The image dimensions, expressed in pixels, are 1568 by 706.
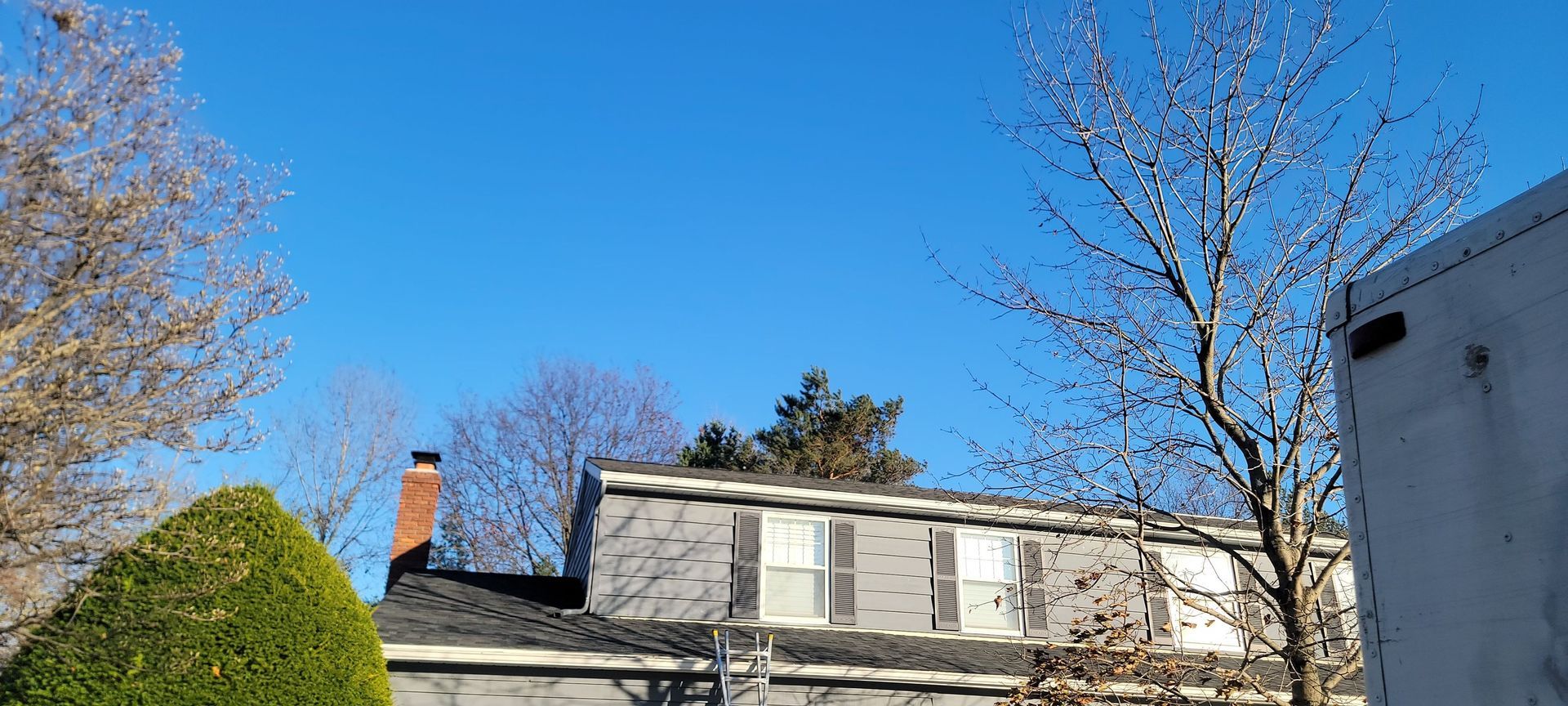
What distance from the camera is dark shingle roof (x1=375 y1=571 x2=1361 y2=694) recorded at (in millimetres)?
10930

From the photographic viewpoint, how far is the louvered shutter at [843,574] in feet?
42.1

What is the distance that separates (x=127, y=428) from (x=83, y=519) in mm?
836

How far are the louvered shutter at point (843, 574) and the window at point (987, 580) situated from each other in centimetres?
148

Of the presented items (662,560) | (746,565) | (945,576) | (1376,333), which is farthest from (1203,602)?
(1376,333)

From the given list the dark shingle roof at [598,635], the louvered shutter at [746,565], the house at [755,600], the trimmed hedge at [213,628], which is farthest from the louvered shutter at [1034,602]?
the trimmed hedge at [213,628]

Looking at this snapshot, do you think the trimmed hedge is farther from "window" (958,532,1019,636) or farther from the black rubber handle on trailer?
the black rubber handle on trailer

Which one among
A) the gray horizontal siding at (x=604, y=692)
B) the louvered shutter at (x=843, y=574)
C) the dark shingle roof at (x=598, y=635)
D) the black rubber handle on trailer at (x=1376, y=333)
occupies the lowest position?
the gray horizontal siding at (x=604, y=692)

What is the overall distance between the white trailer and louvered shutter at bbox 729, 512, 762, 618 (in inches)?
404

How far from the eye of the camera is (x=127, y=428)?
29.4 ft

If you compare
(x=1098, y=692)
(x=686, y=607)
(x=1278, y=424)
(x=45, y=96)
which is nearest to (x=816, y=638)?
(x=686, y=607)

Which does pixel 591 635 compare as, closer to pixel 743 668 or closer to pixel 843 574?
pixel 743 668

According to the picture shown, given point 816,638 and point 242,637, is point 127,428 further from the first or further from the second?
point 816,638

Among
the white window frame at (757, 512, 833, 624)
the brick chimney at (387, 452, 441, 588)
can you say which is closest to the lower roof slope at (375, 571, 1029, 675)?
the white window frame at (757, 512, 833, 624)

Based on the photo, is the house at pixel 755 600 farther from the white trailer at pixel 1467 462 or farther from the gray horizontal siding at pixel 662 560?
the white trailer at pixel 1467 462
